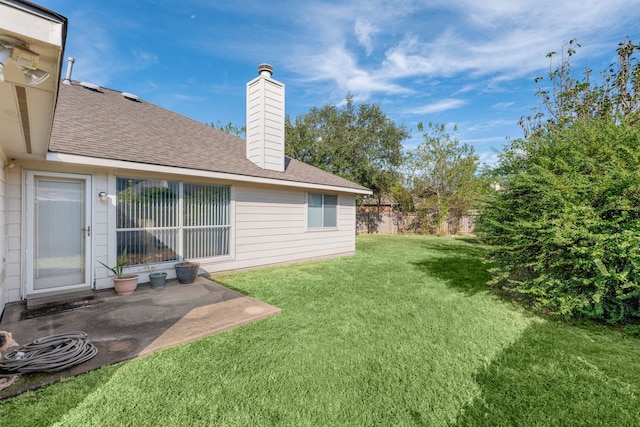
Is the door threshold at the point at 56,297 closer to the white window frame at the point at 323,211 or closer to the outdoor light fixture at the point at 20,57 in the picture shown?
the outdoor light fixture at the point at 20,57

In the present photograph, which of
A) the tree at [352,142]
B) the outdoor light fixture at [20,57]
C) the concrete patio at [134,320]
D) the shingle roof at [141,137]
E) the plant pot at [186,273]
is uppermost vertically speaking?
the tree at [352,142]

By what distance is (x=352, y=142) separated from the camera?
2055 cm

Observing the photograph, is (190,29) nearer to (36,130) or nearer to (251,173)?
(251,173)

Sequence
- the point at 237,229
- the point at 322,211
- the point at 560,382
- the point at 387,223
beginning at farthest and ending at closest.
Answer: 1. the point at 387,223
2. the point at 322,211
3. the point at 237,229
4. the point at 560,382

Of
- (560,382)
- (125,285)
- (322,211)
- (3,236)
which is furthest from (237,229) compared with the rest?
(560,382)

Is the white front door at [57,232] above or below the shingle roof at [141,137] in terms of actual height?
below

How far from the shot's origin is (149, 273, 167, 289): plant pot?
5156mm

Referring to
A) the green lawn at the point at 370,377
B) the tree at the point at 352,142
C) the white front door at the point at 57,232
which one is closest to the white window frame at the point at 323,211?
the green lawn at the point at 370,377

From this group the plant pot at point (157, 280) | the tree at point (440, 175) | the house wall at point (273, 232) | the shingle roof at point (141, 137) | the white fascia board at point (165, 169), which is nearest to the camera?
the white fascia board at point (165, 169)

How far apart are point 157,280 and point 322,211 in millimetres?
5326

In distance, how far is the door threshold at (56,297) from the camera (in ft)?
13.5

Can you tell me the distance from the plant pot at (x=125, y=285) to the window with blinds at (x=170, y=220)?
27.3 inches

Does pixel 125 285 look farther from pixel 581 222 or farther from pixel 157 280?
pixel 581 222

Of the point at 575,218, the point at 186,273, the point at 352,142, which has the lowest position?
the point at 186,273
